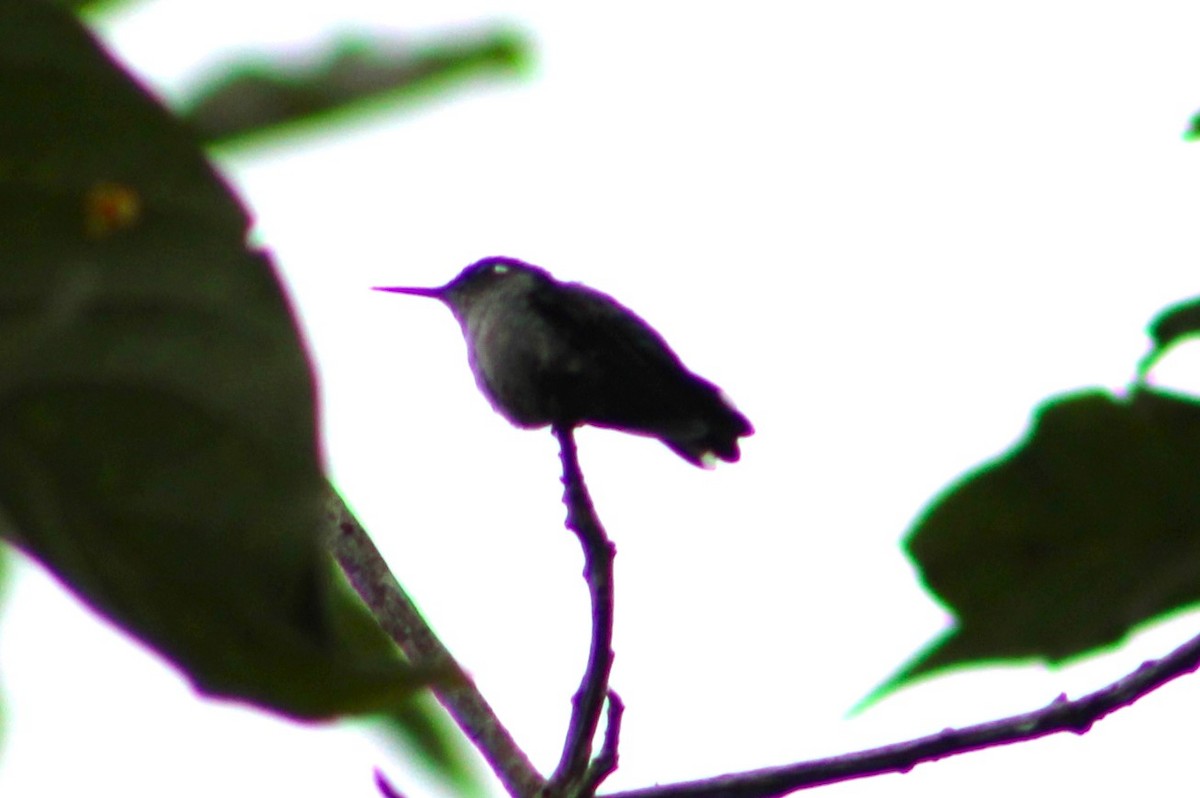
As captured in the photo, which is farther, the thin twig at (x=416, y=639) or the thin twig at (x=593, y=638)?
the thin twig at (x=416, y=639)

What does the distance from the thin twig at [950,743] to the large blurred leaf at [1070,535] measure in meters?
0.62

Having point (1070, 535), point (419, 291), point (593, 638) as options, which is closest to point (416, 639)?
point (593, 638)

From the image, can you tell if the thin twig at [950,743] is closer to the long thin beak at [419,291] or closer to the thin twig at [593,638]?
the thin twig at [593,638]

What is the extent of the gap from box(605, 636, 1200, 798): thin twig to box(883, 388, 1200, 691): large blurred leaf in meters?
0.62

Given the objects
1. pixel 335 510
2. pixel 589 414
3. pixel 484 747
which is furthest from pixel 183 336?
pixel 589 414

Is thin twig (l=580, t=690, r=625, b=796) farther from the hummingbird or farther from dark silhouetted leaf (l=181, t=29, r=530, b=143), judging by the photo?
dark silhouetted leaf (l=181, t=29, r=530, b=143)

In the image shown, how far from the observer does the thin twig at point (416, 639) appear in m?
3.06

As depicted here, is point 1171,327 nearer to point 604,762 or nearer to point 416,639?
point 604,762

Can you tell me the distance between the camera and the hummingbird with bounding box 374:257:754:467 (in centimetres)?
487

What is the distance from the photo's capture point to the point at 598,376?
484 cm

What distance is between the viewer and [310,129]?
547 mm

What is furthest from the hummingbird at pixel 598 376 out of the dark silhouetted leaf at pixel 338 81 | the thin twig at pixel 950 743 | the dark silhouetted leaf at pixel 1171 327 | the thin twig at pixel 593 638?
the dark silhouetted leaf at pixel 338 81

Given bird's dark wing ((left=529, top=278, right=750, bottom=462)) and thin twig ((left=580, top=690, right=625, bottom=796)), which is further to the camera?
bird's dark wing ((left=529, top=278, right=750, bottom=462))

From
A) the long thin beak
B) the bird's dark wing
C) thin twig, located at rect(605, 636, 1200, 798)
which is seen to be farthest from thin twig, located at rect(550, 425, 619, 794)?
the long thin beak
